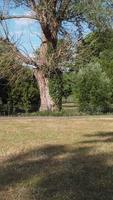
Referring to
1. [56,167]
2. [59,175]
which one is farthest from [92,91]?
[59,175]

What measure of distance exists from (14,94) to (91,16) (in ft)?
24.5

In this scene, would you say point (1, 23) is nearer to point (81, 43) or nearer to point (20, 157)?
point (81, 43)

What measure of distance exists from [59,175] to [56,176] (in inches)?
4.3

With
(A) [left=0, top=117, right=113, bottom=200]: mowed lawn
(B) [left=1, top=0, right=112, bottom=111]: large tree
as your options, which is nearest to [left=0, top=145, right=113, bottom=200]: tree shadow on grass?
(A) [left=0, top=117, right=113, bottom=200]: mowed lawn

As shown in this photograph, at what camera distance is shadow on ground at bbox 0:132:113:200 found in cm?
830

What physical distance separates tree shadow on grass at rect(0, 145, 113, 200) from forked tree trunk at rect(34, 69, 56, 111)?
24.6 meters

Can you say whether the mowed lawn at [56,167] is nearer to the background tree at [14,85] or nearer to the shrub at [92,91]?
the background tree at [14,85]

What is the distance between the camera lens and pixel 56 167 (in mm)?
10781

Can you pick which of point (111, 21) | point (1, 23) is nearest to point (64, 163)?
point (111, 21)

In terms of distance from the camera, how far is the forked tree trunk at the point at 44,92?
37.8 metres

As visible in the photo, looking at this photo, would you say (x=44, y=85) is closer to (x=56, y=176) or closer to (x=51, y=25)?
(x=51, y=25)

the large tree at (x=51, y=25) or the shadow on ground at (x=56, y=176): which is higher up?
the large tree at (x=51, y=25)

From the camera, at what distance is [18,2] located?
37.9 m

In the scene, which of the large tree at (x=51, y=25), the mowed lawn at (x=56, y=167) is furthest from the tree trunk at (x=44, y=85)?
the mowed lawn at (x=56, y=167)
